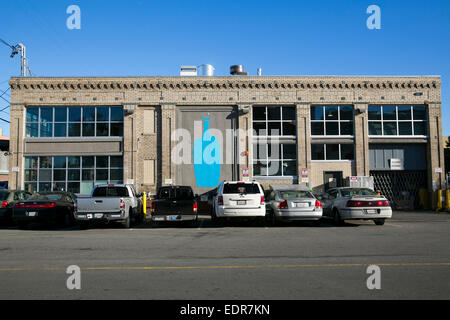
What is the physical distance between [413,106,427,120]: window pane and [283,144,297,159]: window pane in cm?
892

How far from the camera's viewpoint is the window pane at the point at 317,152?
89.0 ft

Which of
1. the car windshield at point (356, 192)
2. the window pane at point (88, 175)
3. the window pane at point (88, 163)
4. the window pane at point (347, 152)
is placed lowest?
the car windshield at point (356, 192)

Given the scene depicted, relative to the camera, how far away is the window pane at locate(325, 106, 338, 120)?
27.3 metres

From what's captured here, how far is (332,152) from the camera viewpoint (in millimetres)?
27172

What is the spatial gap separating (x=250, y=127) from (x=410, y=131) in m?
11.4

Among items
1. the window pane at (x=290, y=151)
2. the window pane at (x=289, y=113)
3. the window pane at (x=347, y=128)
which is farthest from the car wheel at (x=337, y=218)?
A: the window pane at (x=347, y=128)

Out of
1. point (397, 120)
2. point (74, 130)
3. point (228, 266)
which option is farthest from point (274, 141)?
point (228, 266)

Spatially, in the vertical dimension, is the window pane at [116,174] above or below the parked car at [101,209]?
above

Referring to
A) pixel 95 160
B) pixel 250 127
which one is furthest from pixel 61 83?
pixel 250 127

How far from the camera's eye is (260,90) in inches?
1064

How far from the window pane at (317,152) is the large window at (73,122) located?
44.2 ft

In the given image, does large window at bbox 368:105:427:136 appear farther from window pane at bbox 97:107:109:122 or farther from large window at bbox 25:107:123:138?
window pane at bbox 97:107:109:122

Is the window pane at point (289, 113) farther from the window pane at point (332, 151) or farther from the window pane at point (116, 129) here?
the window pane at point (116, 129)

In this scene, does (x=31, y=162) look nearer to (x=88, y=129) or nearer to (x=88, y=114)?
(x=88, y=129)
